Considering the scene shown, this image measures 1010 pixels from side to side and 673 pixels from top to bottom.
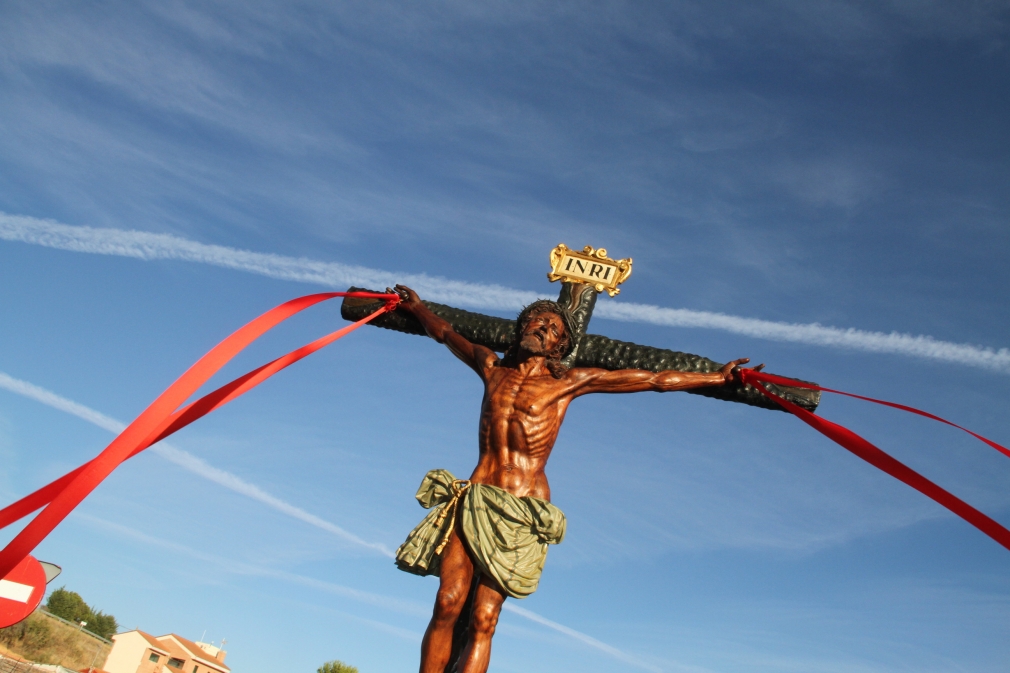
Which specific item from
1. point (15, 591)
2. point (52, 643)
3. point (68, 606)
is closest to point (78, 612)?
point (68, 606)

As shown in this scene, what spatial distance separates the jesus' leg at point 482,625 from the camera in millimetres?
4691

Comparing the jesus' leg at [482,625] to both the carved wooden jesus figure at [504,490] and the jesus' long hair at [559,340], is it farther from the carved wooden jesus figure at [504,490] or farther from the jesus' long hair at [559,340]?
the jesus' long hair at [559,340]

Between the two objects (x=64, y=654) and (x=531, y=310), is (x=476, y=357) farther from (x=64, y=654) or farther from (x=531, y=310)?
(x=64, y=654)

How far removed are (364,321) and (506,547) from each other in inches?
96.9

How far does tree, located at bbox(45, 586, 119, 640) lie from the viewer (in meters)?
60.0

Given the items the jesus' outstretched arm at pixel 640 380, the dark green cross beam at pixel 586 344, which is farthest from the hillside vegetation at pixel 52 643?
the jesus' outstretched arm at pixel 640 380

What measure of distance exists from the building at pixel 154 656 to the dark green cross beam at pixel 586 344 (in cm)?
4299

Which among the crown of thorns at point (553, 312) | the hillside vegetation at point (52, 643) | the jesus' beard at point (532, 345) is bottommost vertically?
the hillside vegetation at point (52, 643)

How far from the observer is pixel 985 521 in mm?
4812

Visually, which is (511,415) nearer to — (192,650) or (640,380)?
(640,380)

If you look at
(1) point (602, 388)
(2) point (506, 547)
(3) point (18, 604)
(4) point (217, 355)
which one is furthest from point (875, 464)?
(3) point (18, 604)

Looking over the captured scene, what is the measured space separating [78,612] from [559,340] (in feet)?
220

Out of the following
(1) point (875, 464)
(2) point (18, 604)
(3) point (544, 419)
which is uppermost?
(1) point (875, 464)

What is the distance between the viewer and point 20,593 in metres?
6.44
